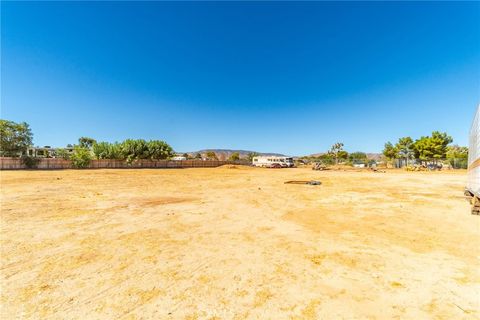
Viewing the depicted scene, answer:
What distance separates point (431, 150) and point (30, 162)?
72.8 metres

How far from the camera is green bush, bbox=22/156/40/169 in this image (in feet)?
120

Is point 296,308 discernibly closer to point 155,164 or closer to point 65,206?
point 65,206

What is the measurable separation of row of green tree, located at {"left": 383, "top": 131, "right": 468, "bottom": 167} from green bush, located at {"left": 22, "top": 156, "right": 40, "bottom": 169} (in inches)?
2818

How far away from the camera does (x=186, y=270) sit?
4.03 meters

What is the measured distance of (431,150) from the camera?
142 ft

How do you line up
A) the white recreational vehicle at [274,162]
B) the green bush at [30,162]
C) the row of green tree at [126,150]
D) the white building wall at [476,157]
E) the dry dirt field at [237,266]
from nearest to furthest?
the dry dirt field at [237,266] < the white building wall at [476,157] < the green bush at [30,162] < the row of green tree at [126,150] < the white recreational vehicle at [274,162]

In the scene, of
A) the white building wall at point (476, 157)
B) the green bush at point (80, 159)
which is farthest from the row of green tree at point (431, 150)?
the green bush at point (80, 159)

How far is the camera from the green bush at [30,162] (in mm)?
36562

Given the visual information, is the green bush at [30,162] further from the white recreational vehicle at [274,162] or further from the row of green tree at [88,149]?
the white recreational vehicle at [274,162]

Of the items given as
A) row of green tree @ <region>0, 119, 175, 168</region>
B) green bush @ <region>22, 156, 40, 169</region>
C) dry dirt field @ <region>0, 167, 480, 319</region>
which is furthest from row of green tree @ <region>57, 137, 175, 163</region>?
dry dirt field @ <region>0, 167, 480, 319</region>

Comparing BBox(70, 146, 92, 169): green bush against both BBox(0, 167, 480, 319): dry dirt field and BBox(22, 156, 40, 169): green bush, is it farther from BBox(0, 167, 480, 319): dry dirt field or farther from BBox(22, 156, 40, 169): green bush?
BBox(0, 167, 480, 319): dry dirt field

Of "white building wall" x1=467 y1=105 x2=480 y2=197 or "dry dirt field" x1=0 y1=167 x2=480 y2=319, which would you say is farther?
"white building wall" x1=467 y1=105 x2=480 y2=197

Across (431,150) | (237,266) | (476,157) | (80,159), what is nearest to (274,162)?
(431,150)

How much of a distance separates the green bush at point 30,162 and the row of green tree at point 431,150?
71.6 m
